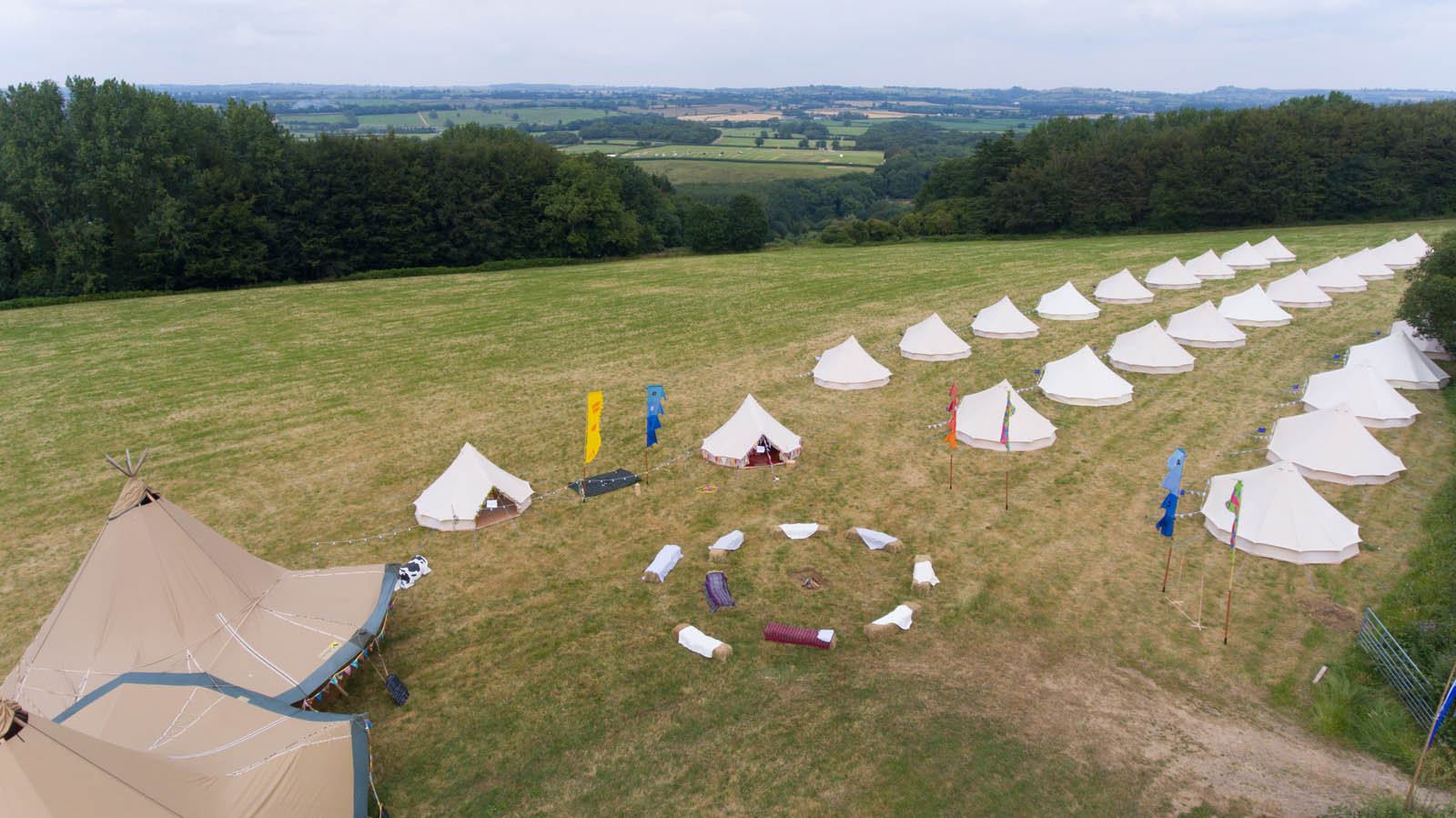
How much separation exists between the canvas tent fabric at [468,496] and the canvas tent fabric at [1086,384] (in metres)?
15.7

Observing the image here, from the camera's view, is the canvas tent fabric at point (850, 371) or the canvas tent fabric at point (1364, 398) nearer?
the canvas tent fabric at point (1364, 398)

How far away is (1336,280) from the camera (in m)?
34.6

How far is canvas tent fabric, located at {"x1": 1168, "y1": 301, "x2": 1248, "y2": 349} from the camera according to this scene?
27.7 meters

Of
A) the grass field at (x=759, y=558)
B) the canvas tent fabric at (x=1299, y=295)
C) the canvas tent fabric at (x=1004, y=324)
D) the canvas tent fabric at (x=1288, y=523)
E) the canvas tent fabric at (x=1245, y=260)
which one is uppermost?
the canvas tent fabric at (x=1245, y=260)

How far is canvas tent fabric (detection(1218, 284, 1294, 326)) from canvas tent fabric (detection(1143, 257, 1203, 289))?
5868 millimetres

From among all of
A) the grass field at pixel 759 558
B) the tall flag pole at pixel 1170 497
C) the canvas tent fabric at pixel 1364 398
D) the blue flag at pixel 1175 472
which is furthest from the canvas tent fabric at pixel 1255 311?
the blue flag at pixel 1175 472

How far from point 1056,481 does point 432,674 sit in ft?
46.1

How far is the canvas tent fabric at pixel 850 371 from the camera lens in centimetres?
2456

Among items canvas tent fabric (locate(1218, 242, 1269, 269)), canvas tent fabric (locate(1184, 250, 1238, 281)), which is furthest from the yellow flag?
canvas tent fabric (locate(1218, 242, 1269, 269))

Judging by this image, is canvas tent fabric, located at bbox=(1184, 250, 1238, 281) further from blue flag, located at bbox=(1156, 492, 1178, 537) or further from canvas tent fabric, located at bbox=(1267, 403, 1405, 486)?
blue flag, located at bbox=(1156, 492, 1178, 537)

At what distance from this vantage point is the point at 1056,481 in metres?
18.2

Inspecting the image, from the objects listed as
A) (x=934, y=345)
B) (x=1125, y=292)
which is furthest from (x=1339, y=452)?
(x=1125, y=292)

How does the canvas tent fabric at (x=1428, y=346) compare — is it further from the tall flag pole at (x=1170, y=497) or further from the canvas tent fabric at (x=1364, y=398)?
the tall flag pole at (x=1170, y=497)

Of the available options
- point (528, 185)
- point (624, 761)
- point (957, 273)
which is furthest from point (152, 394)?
point (957, 273)
